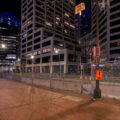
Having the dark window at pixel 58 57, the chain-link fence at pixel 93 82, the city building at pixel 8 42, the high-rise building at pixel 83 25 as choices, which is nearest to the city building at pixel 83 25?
the high-rise building at pixel 83 25

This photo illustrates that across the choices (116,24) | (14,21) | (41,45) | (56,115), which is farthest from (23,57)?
(14,21)

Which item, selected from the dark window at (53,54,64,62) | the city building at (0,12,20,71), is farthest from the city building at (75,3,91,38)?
the city building at (0,12,20,71)

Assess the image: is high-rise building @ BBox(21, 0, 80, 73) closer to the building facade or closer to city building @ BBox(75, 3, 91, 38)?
city building @ BBox(75, 3, 91, 38)

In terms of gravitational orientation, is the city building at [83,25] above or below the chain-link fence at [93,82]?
above

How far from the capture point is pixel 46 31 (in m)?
68.9

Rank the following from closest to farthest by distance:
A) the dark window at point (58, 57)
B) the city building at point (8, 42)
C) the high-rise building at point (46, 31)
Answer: the dark window at point (58, 57) → the high-rise building at point (46, 31) → the city building at point (8, 42)

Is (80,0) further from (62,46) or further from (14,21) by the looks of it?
(14,21)

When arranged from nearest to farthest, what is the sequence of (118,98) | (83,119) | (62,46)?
(83,119), (118,98), (62,46)

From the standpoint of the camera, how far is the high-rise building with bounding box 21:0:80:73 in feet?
199

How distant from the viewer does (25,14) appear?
8425 centimetres

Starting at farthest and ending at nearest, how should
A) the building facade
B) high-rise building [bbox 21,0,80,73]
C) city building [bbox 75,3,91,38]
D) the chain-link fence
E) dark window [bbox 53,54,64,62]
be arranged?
the building facade < city building [bbox 75,3,91,38] < high-rise building [bbox 21,0,80,73] < dark window [bbox 53,54,64,62] < the chain-link fence

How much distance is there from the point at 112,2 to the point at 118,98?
58.8 meters

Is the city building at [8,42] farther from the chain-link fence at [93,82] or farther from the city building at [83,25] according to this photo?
the chain-link fence at [93,82]

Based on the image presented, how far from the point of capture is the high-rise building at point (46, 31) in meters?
60.8
